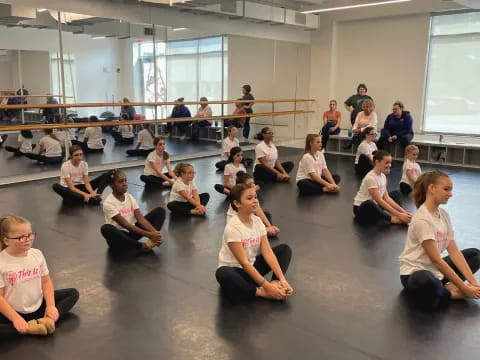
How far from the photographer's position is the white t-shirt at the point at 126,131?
10344 mm

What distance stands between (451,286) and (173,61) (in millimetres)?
8169

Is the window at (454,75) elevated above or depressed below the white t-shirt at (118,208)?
above

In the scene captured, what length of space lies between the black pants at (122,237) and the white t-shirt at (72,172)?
2.09 metres

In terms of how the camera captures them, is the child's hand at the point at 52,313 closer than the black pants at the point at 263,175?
Yes

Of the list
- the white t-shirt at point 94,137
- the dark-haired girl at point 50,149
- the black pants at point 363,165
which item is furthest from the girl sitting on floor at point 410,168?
the white t-shirt at point 94,137

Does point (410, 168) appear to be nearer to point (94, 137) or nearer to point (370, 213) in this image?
point (370, 213)

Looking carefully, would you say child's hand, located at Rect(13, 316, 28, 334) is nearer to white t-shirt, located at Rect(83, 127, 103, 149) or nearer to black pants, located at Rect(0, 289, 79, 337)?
black pants, located at Rect(0, 289, 79, 337)

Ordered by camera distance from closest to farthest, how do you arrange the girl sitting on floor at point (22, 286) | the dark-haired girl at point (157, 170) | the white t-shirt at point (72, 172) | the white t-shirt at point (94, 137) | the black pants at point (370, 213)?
the girl sitting on floor at point (22, 286), the black pants at point (370, 213), the white t-shirt at point (72, 172), the dark-haired girl at point (157, 170), the white t-shirt at point (94, 137)

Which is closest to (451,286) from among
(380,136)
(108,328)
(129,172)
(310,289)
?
(310,289)

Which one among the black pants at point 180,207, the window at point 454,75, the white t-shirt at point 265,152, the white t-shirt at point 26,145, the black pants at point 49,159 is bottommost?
the black pants at point 180,207

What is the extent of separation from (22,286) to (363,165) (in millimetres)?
6416

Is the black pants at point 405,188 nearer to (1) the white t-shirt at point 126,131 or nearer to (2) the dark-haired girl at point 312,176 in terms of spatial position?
(2) the dark-haired girl at point 312,176

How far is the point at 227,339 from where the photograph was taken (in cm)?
275

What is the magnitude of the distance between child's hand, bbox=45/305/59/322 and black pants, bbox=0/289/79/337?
0.07 meters
